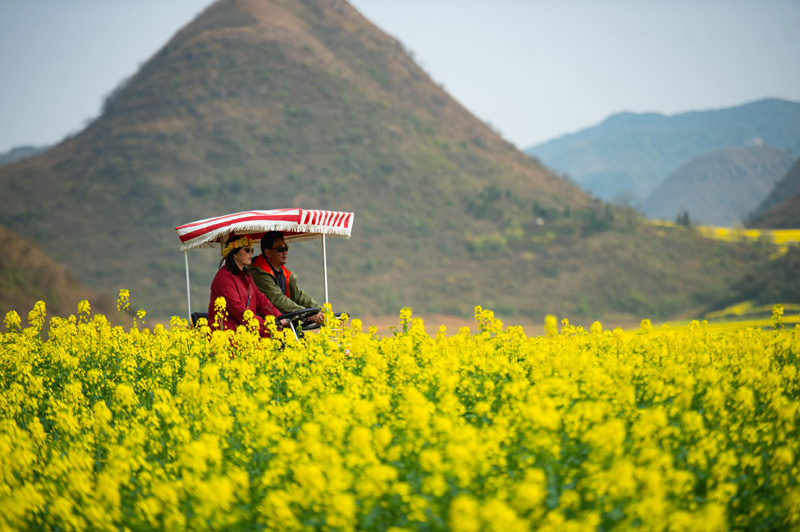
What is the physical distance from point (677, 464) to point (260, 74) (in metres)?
67.2

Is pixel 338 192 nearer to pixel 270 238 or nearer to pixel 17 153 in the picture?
pixel 270 238

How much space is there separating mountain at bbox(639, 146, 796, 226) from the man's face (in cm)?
15247

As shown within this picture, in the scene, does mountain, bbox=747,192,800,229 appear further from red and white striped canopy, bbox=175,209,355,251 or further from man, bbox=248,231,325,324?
man, bbox=248,231,325,324

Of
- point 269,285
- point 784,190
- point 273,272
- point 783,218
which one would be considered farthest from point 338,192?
point 784,190

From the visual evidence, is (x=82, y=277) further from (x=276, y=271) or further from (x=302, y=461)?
(x=302, y=461)

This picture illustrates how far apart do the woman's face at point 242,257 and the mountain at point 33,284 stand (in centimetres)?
2211

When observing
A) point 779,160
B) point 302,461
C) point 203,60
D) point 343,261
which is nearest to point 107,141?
point 203,60

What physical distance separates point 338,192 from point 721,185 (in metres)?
128

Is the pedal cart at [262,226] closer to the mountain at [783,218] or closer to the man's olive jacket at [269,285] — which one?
the man's olive jacket at [269,285]

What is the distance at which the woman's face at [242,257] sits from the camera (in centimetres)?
667

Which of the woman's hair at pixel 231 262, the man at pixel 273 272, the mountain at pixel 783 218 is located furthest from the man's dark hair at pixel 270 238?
the mountain at pixel 783 218

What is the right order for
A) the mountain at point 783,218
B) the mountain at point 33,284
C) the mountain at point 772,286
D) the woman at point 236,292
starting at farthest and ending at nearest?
1. the mountain at point 783,218
2. the mountain at point 772,286
3. the mountain at point 33,284
4. the woman at point 236,292

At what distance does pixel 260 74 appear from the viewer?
66.8 m

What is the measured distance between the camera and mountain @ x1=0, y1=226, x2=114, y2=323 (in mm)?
26766
